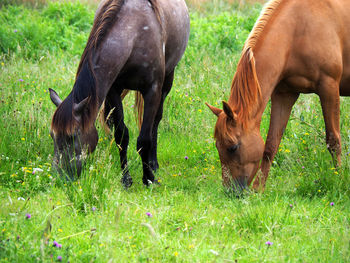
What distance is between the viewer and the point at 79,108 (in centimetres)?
434

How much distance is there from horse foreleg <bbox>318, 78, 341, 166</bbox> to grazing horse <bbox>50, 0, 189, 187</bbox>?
172 cm

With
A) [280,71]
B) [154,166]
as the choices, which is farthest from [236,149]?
[154,166]

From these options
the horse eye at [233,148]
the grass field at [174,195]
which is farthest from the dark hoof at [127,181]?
the horse eye at [233,148]

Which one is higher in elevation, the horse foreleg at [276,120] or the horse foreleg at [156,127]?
the horse foreleg at [276,120]

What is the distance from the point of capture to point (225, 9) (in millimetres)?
12938

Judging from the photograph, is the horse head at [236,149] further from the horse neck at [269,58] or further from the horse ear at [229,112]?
the horse neck at [269,58]

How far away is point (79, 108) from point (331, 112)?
2.45 m

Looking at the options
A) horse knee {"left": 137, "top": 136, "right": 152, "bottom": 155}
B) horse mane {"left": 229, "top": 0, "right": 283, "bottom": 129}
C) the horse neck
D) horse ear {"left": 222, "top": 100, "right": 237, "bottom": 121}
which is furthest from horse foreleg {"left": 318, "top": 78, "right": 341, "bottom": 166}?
horse knee {"left": 137, "top": 136, "right": 152, "bottom": 155}

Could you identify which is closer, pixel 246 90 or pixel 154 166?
pixel 246 90

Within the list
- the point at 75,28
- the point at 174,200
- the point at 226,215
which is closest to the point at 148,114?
the point at 174,200

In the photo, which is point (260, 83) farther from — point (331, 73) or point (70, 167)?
point (70, 167)

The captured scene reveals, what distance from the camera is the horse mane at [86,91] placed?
14.2 feet

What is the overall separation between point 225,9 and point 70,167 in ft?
31.3

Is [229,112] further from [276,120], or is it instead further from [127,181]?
[127,181]
